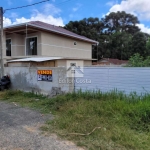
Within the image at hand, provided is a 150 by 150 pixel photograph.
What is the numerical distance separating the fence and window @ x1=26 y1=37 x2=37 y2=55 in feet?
28.3

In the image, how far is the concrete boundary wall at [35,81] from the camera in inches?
308

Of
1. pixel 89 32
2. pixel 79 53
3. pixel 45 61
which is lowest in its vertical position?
pixel 45 61

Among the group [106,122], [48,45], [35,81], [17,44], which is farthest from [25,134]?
[17,44]

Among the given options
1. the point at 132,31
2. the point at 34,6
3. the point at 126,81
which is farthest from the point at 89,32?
the point at 126,81

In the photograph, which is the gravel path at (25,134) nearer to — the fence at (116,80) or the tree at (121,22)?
the fence at (116,80)

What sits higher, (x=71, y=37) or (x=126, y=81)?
(x=71, y=37)

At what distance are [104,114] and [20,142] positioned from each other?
2.45 meters

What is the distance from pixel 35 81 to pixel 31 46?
7332 mm

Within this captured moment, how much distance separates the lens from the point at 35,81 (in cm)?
896

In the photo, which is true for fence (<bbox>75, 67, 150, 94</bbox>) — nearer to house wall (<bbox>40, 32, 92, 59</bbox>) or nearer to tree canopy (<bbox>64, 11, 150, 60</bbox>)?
house wall (<bbox>40, 32, 92, 59</bbox>)

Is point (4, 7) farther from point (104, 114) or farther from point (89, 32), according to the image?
point (89, 32)

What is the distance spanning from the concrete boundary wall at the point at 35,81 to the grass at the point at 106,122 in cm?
146

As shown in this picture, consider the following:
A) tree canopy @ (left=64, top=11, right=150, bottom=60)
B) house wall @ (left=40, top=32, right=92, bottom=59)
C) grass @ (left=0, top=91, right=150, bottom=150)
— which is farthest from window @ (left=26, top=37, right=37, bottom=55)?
tree canopy @ (left=64, top=11, right=150, bottom=60)

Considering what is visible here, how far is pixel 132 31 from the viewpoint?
4166 cm
